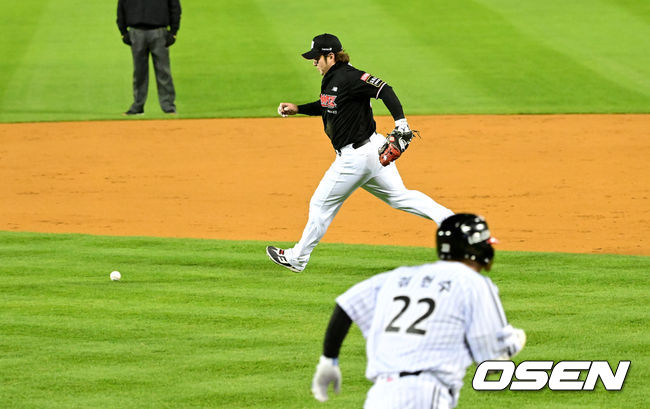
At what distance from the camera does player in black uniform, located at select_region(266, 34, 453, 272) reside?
33.6 feet

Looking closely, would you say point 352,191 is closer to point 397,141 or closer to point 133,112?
point 397,141

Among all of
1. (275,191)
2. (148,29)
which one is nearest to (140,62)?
(148,29)

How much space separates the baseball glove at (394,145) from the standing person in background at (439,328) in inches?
203

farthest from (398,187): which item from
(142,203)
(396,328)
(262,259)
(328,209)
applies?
(396,328)

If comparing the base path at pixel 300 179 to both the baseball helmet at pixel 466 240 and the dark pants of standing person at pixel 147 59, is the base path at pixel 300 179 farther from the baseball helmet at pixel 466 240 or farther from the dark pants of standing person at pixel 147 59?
the baseball helmet at pixel 466 240

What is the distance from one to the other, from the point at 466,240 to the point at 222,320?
4.54 metres

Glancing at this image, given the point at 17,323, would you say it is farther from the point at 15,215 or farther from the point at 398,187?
the point at 15,215

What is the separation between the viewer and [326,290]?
10195 millimetres

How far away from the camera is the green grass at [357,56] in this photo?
21578 millimetres

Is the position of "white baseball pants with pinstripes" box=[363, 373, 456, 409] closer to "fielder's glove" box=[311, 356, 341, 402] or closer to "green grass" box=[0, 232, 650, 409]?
"fielder's glove" box=[311, 356, 341, 402]

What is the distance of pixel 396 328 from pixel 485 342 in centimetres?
37

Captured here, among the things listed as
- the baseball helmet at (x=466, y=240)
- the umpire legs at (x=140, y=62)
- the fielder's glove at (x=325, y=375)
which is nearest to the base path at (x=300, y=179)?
the umpire legs at (x=140, y=62)

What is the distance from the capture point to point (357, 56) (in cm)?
2470

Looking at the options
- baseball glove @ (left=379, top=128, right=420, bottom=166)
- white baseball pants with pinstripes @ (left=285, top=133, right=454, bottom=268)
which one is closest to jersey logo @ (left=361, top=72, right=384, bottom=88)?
baseball glove @ (left=379, top=128, right=420, bottom=166)
